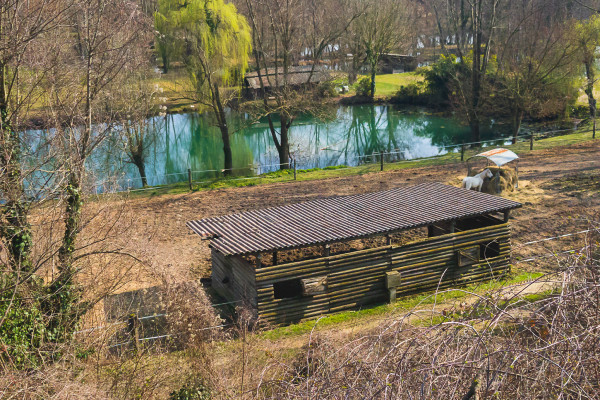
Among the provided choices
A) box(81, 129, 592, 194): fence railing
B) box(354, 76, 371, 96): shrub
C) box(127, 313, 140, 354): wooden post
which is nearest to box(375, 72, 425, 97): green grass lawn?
box(354, 76, 371, 96): shrub

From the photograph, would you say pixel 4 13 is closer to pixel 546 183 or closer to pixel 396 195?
pixel 396 195

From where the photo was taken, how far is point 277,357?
10781mm

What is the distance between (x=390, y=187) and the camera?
22.1 m

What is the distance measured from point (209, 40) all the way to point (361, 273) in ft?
54.4

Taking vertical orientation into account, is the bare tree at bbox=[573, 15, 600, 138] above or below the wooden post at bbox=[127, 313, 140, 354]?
above

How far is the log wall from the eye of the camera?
12.5m

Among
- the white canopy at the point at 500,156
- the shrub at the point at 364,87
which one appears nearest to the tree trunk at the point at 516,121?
the white canopy at the point at 500,156

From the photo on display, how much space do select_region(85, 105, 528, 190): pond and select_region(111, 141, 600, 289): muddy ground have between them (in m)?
5.64

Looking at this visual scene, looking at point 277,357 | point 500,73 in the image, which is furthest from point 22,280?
point 500,73

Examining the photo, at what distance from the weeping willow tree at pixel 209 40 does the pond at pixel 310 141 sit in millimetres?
2781

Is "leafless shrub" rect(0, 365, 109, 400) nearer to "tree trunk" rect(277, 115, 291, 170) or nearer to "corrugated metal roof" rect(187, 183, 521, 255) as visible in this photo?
"corrugated metal roof" rect(187, 183, 521, 255)

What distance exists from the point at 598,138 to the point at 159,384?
86.8ft

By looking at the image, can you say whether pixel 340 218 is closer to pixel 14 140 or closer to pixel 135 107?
pixel 14 140

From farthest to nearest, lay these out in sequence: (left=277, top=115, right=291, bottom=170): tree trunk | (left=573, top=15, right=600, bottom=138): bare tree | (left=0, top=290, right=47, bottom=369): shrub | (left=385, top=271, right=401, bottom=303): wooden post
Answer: (left=573, top=15, right=600, bottom=138): bare tree
(left=277, top=115, right=291, bottom=170): tree trunk
(left=385, top=271, right=401, bottom=303): wooden post
(left=0, top=290, right=47, bottom=369): shrub
